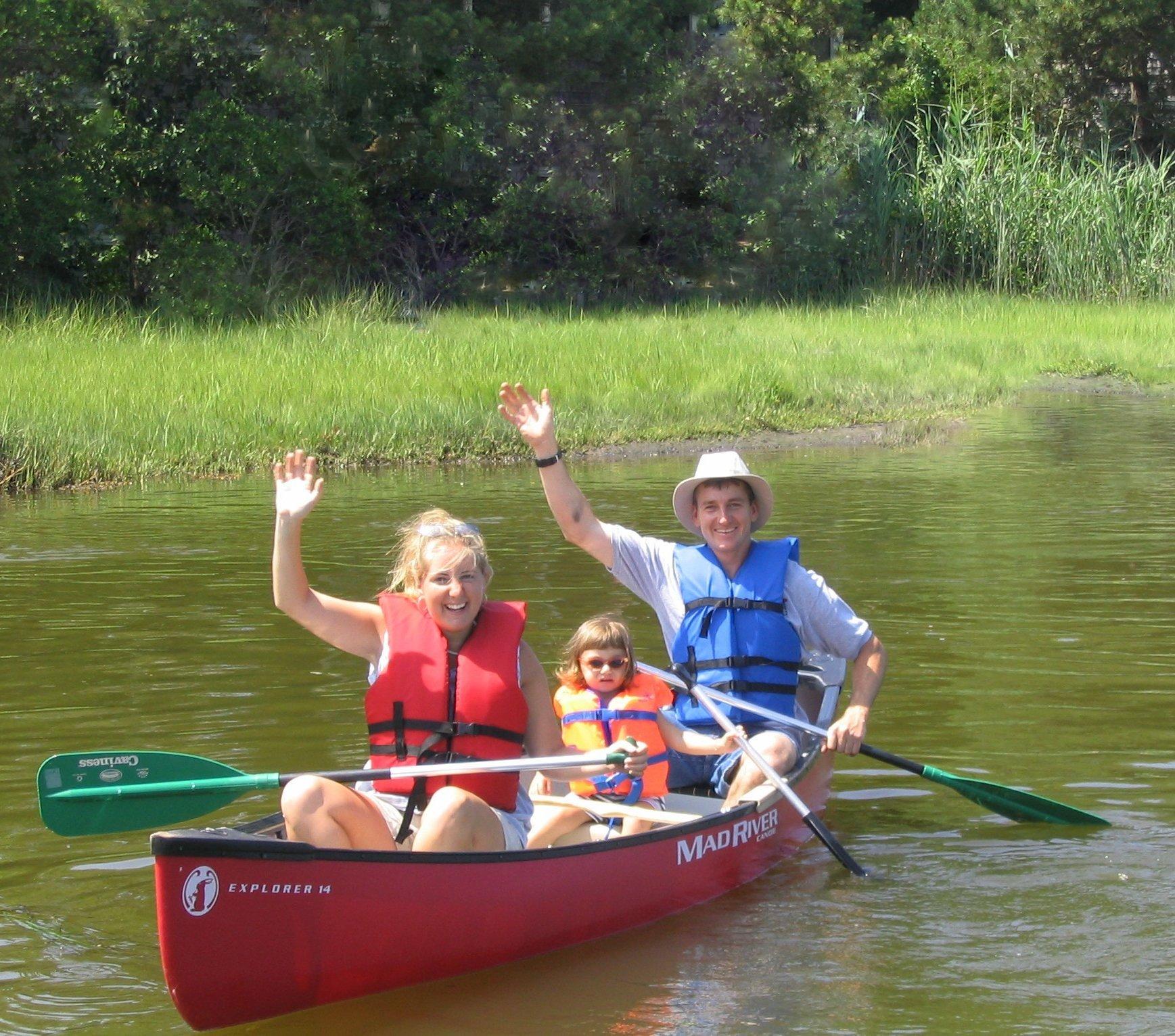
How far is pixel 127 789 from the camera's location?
14.3 ft

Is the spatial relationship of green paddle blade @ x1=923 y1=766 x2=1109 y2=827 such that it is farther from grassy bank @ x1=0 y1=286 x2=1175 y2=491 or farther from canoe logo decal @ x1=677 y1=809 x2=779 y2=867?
grassy bank @ x1=0 y1=286 x2=1175 y2=491

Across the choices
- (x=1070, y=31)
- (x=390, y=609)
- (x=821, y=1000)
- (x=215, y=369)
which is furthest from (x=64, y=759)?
(x=1070, y=31)

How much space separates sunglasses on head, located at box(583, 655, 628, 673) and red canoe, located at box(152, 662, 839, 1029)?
20.7 inches

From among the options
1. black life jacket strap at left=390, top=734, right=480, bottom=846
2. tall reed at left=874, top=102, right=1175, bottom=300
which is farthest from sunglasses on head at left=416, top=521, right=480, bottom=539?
tall reed at left=874, top=102, right=1175, bottom=300

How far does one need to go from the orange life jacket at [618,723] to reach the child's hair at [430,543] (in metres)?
0.63

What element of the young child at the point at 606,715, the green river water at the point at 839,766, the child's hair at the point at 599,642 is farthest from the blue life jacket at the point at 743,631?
the green river water at the point at 839,766

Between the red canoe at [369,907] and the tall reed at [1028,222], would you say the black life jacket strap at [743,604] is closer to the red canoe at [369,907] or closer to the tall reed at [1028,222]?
the red canoe at [369,907]

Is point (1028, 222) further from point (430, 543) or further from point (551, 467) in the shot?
point (430, 543)

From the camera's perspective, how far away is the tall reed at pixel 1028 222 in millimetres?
21719

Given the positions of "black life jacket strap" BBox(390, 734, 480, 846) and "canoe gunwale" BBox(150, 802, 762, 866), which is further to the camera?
"black life jacket strap" BBox(390, 734, 480, 846)

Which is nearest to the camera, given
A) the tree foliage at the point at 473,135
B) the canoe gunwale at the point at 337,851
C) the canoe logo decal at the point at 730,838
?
the canoe gunwale at the point at 337,851

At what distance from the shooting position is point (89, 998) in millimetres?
4332

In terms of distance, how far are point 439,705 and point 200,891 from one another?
961 millimetres

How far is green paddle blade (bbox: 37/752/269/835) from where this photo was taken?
4.34m
